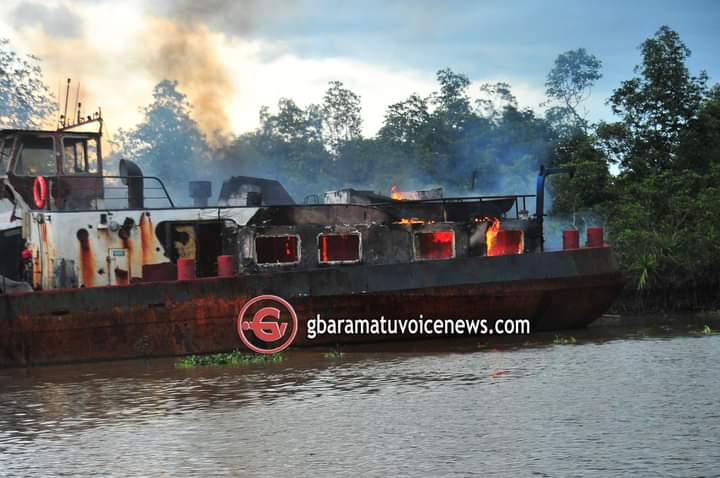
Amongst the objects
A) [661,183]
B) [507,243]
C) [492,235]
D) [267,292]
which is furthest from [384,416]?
[661,183]

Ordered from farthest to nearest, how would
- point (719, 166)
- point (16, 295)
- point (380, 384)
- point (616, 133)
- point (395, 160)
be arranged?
point (395, 160), point (616, 133), point (719, 166), point (16, 295), point (380, 384)

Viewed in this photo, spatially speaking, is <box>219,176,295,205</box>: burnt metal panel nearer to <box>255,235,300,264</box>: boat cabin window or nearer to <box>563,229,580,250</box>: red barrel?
<box>255,235,300,264</box>: boat cabin window

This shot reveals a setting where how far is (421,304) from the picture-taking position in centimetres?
2234

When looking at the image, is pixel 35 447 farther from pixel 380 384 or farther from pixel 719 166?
pixel 719 166

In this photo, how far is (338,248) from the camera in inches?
892

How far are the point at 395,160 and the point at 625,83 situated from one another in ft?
68.9

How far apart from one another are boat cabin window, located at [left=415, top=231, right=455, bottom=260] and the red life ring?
866 cm

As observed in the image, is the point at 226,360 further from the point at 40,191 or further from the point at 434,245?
the point at 40,191

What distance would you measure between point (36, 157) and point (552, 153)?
2995 centimetres

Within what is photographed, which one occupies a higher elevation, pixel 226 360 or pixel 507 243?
pixel 507 243

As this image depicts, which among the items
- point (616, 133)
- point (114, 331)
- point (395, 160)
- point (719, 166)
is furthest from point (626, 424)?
point (395, 160)

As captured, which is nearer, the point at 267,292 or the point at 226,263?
the point at 226,263

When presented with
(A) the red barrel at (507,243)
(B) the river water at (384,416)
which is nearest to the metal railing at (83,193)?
(B) the river water at (384,416)

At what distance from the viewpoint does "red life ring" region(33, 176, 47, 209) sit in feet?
73.5
